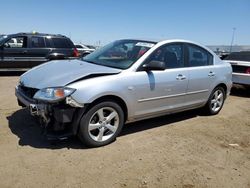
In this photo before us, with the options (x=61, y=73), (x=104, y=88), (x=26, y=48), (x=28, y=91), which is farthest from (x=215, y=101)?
(x=26, y=48)

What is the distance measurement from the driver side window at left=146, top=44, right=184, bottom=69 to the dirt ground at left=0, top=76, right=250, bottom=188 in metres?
1.20

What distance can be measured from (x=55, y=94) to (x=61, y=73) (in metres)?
0.56

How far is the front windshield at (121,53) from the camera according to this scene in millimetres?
4652

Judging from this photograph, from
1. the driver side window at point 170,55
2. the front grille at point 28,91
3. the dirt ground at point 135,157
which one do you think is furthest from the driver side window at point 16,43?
the driver side window at point 170,55

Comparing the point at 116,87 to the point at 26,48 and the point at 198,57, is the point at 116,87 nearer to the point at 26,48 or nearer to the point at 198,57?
the point at 198,57

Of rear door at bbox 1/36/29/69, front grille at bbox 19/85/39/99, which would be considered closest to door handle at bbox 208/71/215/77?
front grille at bbox 19/85/39/99

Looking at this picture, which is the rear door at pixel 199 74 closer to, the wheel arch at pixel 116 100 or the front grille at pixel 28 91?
the wheel arch at pixel 116 100

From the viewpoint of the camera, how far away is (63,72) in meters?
4.27

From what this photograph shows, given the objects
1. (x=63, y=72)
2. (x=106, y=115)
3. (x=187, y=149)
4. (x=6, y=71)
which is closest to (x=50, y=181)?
(x=106, y=115)

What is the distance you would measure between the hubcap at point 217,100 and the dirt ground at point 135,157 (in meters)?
0.80

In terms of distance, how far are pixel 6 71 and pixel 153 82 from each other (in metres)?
9.13

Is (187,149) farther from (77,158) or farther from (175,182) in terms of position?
(77,158)

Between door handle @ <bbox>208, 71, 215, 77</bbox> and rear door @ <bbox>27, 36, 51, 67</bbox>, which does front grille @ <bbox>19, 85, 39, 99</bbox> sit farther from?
rear door @ <bbox>27, 36, 51, 67</bbox>

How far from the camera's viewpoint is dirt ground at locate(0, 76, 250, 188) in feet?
10.9
